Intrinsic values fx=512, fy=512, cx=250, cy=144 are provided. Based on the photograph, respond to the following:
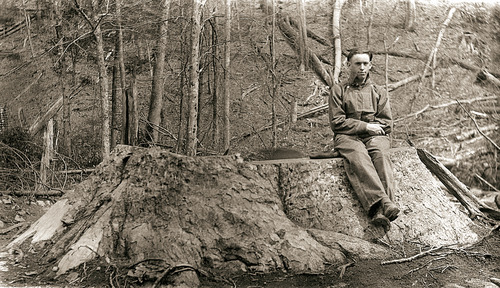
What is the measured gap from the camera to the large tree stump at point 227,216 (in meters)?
4.11

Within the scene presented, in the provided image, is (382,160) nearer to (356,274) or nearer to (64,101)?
(356,274)

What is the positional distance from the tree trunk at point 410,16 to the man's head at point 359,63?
9476mm

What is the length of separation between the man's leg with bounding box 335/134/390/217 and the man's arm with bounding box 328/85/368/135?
0.07 meters

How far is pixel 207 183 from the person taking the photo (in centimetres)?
443

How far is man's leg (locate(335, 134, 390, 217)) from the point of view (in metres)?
4.39

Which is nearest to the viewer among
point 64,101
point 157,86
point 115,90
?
point 157,86

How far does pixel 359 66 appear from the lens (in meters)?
4.70

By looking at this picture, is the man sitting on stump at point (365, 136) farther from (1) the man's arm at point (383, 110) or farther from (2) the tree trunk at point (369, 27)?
(2) the tree trunk at point (369, 27)

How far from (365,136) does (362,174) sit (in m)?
0.43

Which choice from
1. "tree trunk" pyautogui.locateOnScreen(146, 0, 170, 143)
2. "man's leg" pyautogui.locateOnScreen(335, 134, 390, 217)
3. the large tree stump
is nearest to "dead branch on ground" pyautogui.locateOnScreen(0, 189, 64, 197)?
"tree trunk" pyautogui.locateOnScreen(146, 0, 170, 143)

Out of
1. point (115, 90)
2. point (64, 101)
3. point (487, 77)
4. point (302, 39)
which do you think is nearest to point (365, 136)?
point (115, 90)

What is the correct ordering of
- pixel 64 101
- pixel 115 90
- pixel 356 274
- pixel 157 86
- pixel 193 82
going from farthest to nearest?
pixel 115 90 < pixel 64 101 < pixel 157 86 < pixel 193 82 < pixel 356 274

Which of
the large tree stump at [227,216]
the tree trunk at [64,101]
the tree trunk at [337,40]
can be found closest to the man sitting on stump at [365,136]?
the large tree stump at [227,216]

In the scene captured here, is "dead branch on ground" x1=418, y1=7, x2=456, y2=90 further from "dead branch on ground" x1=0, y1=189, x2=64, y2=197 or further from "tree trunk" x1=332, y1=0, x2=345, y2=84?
"dead branch on ground" x1=0, y1=189, x2=64, y2=197
